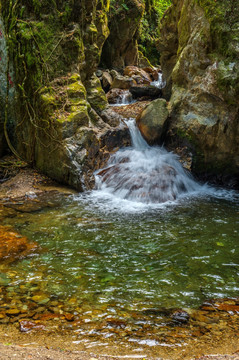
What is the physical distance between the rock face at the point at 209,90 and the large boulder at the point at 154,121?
0.93 feet

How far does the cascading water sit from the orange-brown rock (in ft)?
10.1

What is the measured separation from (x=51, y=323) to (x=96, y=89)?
7.99 metres

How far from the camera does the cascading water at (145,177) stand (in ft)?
24.0

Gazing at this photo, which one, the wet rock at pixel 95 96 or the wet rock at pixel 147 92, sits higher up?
the wet rock at pixel 147 92

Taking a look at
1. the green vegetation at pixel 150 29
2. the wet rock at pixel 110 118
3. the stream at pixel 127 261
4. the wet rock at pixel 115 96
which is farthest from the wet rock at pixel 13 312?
the green vegetation at pixel 150 29

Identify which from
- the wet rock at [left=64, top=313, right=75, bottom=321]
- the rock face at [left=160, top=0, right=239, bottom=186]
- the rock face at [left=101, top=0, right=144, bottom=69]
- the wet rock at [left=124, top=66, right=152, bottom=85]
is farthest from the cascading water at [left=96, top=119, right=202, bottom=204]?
the rock face at [left=101, top=0, right=144, bottom=69]

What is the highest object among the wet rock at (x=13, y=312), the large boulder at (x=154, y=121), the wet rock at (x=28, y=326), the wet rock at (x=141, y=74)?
the wet rock at (x=141, y=74)

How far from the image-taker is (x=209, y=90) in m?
7.85

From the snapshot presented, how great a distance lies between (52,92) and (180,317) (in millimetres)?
6661

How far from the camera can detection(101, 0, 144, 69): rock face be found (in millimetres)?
18719

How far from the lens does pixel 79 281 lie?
11.8 ft

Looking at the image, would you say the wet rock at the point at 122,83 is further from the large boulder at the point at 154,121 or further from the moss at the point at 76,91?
the moss at the point at 76,91

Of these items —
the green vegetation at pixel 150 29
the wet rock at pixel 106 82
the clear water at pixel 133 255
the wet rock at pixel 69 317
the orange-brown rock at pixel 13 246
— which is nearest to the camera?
the wet rock at pixel 69 317

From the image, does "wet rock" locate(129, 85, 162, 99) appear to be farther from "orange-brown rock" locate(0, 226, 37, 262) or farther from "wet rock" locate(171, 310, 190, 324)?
"wet rock" locate(171, 310, 190, 324)
